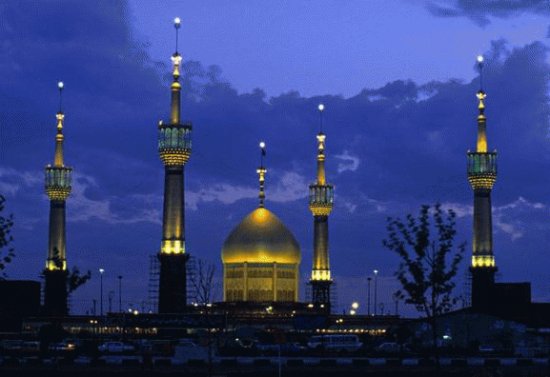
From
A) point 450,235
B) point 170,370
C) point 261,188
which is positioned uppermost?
point 261,188

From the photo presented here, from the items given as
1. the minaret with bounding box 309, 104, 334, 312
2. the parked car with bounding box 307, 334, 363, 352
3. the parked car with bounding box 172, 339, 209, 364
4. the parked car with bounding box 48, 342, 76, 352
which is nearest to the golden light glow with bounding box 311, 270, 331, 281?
the minaret with bounding box 309, 104, 334, 312

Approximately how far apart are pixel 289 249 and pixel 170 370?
260ft

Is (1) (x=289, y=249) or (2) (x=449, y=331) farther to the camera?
(1) (x=289, y=249)

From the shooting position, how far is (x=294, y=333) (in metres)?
151

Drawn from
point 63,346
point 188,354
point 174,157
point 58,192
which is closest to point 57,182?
point 58,192

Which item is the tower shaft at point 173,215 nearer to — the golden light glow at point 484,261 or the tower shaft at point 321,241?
the tower shaft at point 321,241

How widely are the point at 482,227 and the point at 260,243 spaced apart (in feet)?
101

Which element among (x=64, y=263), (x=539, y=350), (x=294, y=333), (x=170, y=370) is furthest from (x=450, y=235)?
(x=64, y=263)

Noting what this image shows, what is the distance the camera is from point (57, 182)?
164 metres

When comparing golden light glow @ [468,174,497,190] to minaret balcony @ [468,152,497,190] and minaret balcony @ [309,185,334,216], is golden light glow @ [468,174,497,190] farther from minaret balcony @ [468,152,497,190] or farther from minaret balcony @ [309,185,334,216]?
minaret balcony @ [309,185,334,216]

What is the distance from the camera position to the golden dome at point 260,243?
553 feet

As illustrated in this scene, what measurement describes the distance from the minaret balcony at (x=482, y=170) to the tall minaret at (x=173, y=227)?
3266cm

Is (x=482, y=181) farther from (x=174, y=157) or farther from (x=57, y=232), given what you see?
(x=57, y=232)

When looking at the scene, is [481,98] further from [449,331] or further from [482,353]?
[482,353]
